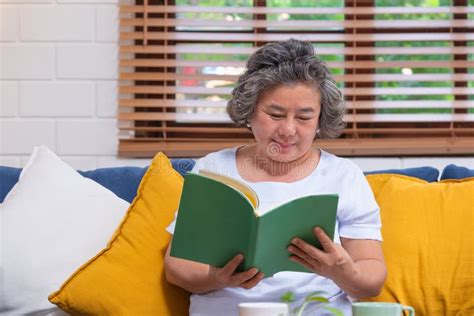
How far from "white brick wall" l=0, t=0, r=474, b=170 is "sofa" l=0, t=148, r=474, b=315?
0.73 metres

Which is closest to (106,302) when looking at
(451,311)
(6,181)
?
(6,181)

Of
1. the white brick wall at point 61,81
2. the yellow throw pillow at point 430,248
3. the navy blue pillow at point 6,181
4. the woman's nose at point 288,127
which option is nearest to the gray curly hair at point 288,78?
the woman's nose at point 288,127

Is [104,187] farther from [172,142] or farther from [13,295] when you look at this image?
[172,142]

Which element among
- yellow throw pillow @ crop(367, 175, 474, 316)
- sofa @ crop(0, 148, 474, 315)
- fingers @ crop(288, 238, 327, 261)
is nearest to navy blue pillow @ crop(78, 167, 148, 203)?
sofa @ crop(0, 148, 474, 315)

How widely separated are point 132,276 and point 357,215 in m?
0.60

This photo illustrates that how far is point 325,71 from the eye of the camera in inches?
89.4

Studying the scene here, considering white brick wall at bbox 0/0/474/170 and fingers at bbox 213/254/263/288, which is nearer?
fingers at bbox 213/254/263/288

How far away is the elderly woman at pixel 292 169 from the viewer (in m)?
2.15

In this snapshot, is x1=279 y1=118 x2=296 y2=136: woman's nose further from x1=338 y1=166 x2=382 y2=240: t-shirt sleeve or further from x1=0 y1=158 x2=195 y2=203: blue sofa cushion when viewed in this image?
x1=0 y1=158 x2=195 y2=203: blue sofa cushion

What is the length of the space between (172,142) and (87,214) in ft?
2.84

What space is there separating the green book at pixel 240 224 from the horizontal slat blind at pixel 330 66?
57.5 inches

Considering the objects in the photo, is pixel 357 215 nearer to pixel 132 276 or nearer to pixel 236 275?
pixel 236 275

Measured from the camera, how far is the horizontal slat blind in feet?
10.9

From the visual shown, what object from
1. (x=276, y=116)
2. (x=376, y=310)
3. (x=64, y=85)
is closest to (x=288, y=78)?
(x=276, y=116)
